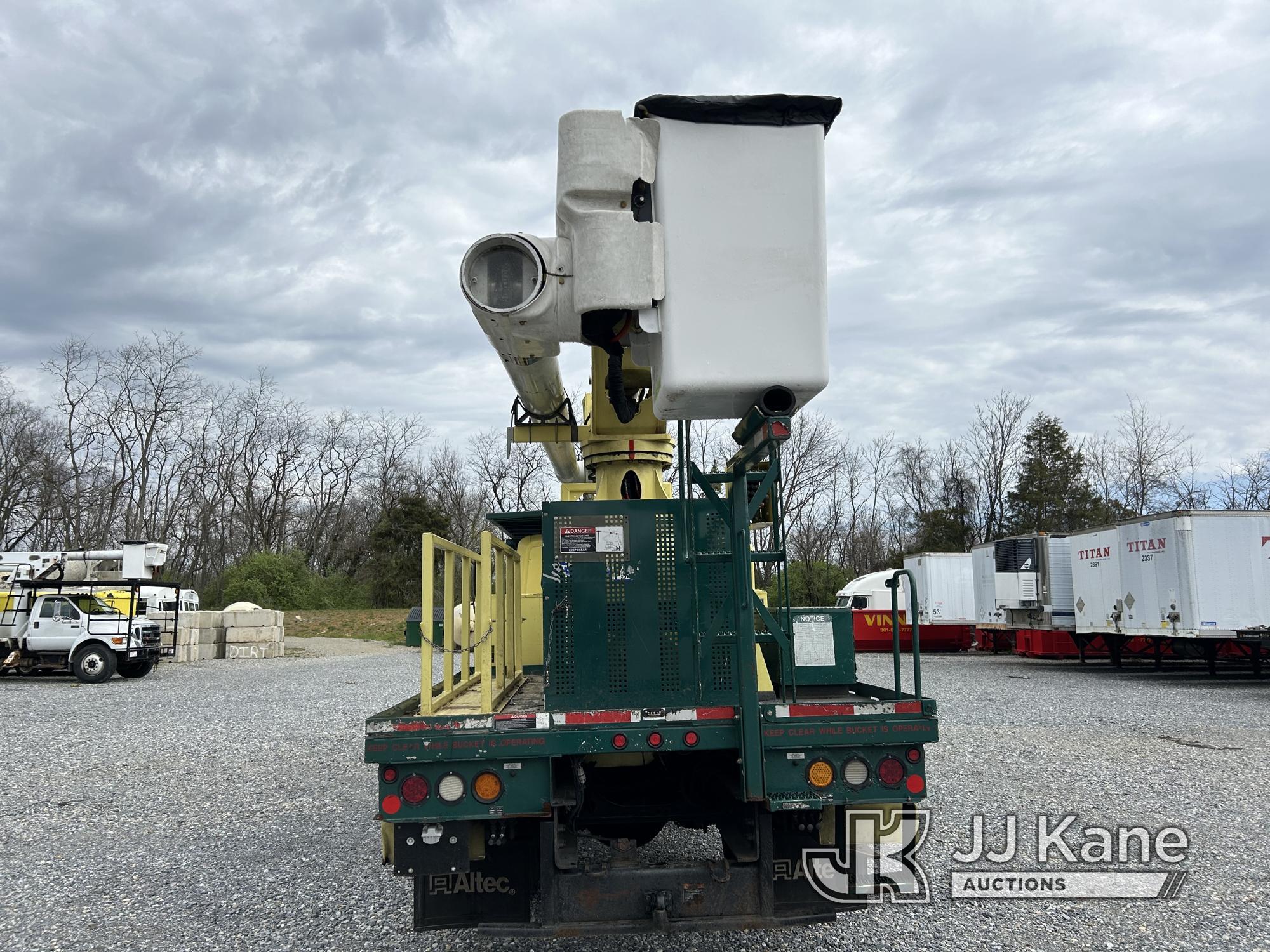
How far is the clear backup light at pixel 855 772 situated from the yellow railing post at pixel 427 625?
1801 mm

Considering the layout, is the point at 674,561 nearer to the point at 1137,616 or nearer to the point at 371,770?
the point at 371,770

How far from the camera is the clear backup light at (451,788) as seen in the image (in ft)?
11.7

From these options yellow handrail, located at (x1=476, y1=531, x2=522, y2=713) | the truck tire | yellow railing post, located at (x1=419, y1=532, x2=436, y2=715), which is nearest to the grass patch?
the truck tire

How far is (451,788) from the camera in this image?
3.56m

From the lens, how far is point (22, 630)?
64.5ft

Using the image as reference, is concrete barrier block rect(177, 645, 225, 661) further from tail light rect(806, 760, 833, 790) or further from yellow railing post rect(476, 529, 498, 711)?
tail light rect(806, 760, 833, 790)

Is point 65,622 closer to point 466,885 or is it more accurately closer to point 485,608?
point 485,608

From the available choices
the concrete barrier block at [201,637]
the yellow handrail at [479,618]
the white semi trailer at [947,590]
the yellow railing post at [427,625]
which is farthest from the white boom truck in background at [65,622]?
the white semi trailer at [947,590]

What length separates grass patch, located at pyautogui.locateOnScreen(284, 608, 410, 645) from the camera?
3450cm

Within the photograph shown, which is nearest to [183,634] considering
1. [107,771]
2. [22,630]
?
[22,630]

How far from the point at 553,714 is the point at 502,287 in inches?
69.4

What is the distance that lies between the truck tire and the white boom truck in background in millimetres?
14

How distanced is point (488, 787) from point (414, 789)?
0.95 feet

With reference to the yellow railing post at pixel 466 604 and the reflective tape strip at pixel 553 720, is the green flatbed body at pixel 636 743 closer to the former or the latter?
the reflective tape strip at pixel 553 720
